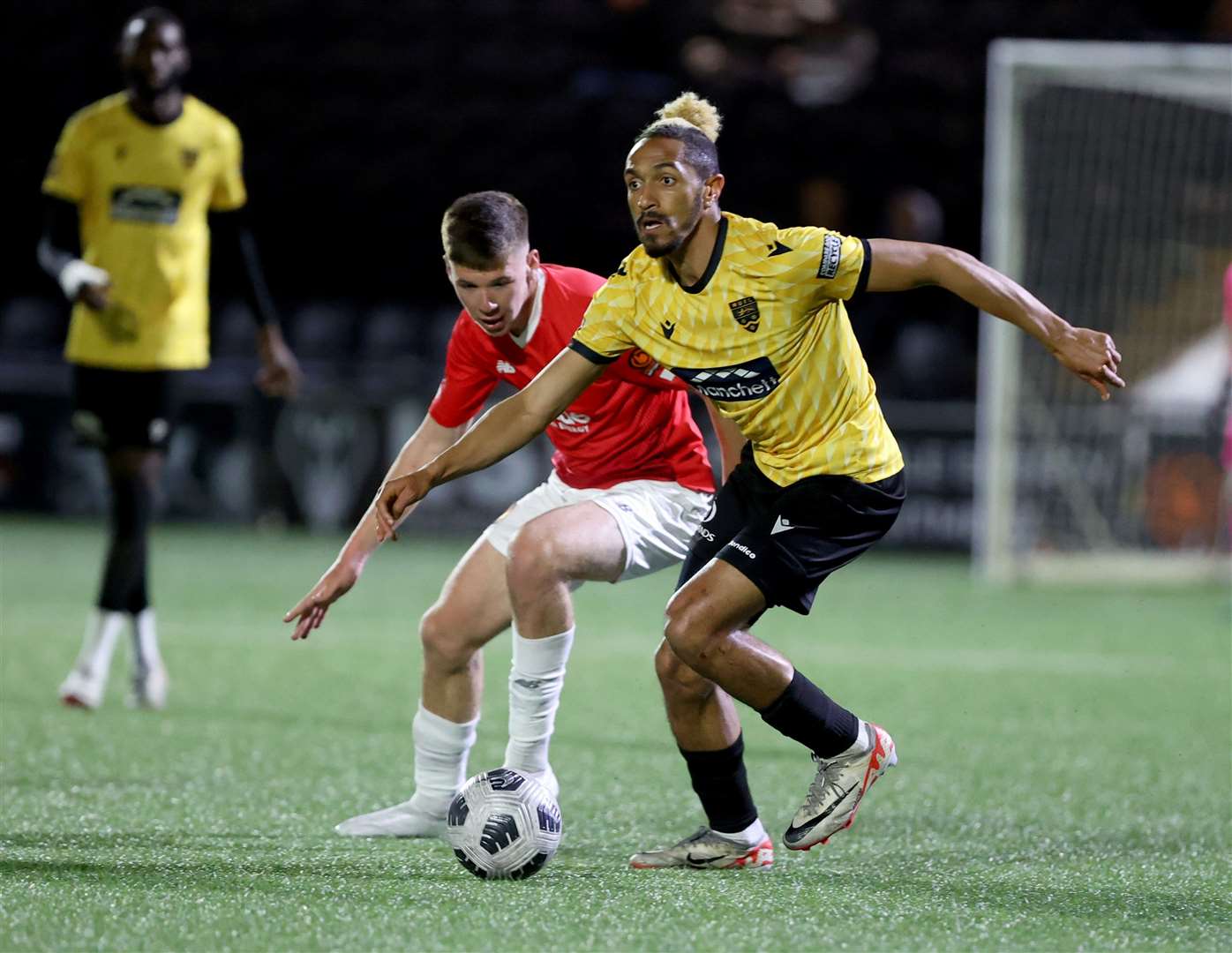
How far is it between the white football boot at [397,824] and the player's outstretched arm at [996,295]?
1.66 meters

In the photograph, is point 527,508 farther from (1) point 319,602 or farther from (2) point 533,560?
(1) point 319,602

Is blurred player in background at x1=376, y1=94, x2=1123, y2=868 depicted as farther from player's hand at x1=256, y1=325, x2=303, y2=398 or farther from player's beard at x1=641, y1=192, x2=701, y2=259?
player's hand at x1=256, y1=325, x2=303, y2=398

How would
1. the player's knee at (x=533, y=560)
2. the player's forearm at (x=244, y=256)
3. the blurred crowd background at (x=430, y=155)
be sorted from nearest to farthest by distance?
the player's knee at (x=533, y=560), the player's forearm at (x=244, y=256), the blurred crowd background at (x=430, y=155)

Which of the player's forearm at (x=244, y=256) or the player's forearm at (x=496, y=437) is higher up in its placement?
the player's forearm at (x=244, y=256)

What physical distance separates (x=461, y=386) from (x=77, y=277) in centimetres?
220

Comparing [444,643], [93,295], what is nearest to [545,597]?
[444,643]

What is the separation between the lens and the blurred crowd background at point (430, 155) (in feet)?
43.4

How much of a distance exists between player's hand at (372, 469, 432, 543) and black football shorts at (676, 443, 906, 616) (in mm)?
630

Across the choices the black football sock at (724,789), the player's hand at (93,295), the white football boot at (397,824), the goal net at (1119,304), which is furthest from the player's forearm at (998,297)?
the goal net at (1119,304)

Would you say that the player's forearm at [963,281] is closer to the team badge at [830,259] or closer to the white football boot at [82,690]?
the team badge at [830,259]

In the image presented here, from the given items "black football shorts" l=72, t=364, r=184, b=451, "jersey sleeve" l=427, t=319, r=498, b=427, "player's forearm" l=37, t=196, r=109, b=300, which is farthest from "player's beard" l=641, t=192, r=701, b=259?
"black football shorts" l=72, t=364, r=184, b=451

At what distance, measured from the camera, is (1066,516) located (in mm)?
12000

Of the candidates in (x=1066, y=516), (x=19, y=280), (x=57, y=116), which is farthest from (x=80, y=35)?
(x=1066, y=516)

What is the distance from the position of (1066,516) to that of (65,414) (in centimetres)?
717
